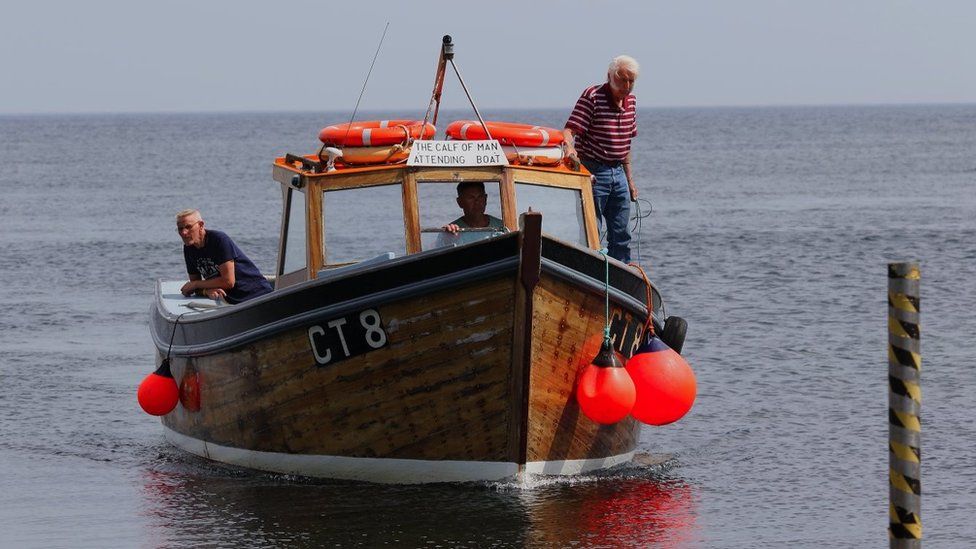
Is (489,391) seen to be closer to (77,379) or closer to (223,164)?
(77,379)

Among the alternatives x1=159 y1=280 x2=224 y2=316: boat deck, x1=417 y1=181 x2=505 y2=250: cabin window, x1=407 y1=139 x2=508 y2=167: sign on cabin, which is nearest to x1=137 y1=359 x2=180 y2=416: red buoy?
x1=159 y1=280 x2=224 y2=316: boat deck

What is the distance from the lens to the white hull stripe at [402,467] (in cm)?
1027

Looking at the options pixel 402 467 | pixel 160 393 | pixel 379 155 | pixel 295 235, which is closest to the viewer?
pixel 402 467

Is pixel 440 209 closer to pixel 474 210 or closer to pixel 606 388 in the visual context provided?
pixel 474 210

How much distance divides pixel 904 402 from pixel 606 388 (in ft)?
9.22

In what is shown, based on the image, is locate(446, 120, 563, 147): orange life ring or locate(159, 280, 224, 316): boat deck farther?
locate(159, 280, 224, 316): boat deck

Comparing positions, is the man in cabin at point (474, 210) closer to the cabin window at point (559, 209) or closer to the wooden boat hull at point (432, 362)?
the cabin window at point (559, 209)

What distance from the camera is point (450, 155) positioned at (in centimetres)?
1052

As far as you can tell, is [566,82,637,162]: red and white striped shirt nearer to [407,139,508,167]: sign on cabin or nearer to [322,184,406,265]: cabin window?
[407,139,508,167]: sign on cabin

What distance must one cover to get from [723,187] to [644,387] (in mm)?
38534

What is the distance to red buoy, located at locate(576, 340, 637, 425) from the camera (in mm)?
9812

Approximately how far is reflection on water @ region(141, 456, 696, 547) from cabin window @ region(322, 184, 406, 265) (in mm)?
1604

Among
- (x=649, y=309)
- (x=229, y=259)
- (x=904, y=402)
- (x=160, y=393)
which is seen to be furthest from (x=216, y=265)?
(x=904, y=402)

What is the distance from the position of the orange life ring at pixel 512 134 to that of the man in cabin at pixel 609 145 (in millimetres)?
848
